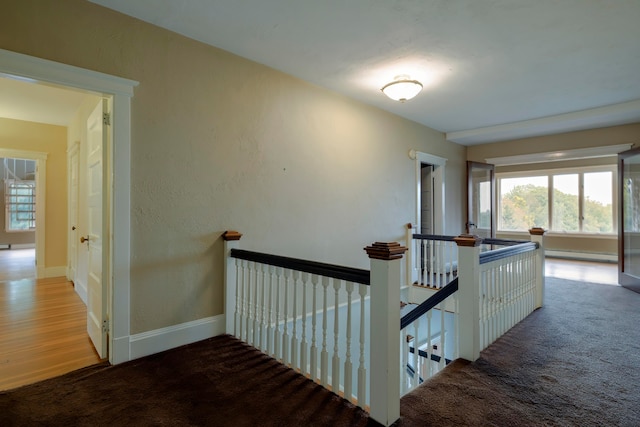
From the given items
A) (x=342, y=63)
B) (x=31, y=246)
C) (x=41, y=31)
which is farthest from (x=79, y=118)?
(x=31, y=246)

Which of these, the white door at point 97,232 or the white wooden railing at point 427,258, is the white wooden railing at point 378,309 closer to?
the white door at point 97,232

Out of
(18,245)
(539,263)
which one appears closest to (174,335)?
(539,263)

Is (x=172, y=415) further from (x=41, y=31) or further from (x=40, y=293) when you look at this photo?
(x=40, y=293)

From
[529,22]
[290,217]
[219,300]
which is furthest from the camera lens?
[290,217]

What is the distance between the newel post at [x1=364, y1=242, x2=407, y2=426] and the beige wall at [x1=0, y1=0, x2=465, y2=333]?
5.40ft

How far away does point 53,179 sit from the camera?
5.21 m

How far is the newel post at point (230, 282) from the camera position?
111 inches

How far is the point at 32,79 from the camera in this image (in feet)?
6.53

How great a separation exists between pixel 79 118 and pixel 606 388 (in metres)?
6.06

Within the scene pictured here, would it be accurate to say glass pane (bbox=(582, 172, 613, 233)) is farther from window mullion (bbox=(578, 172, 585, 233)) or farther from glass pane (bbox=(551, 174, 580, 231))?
glass pane (bbox=(551, 174, 580, 231))

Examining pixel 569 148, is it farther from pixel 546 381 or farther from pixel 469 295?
pixel 546 381

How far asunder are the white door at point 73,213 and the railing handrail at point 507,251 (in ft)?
16.0

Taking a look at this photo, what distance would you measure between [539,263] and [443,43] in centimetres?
272

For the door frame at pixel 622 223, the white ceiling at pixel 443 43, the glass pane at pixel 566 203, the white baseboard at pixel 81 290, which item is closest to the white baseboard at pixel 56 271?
the white baseboard at pixel 81 290
